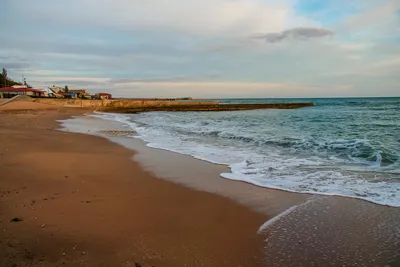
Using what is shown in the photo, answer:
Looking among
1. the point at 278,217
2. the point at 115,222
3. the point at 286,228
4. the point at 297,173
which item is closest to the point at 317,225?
the point at 286,228

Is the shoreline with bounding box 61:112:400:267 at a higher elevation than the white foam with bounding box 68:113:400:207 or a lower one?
lower

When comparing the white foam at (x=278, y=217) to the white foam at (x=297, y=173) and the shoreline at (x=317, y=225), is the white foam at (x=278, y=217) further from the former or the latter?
the white foam at (x=297, y=173)

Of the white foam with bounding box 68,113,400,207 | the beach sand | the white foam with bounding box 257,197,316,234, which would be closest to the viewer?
the beach sand

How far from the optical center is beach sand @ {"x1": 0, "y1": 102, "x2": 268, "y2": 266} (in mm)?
3326

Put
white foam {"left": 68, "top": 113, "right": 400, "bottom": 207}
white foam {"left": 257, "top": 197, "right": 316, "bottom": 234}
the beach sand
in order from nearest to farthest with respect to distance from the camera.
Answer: the beach sand → white foam {"left": 257, "top": 197, "right": 316, "bottom": 234} → white foam {"left": 68, "top": 113, "right": 400, "bottom": 207}

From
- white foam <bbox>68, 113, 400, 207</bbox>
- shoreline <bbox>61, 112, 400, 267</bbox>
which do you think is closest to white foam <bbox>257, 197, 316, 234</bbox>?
shoreline <bbox>61, 112, 400, 267</bbox>

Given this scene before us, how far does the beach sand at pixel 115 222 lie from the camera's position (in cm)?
333

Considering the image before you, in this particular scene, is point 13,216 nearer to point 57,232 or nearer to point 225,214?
point 57,232

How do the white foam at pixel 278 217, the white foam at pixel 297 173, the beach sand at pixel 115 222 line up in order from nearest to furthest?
1. the beach sand at pixel 115 222
2. the white foam at pixel 278 217
3. the white foam at pixel 297 173

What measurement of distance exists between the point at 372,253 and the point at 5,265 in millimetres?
3875

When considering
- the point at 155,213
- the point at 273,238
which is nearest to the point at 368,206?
the point at 273,238

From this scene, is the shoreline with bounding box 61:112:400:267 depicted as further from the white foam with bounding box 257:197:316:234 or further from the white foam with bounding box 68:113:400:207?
the white foam with bounding box 68:113:400:207

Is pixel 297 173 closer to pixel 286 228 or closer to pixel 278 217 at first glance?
pixel 278 217

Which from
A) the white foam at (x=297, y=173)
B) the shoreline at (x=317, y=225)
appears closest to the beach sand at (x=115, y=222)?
the shoreline at (x=317, y=225)
